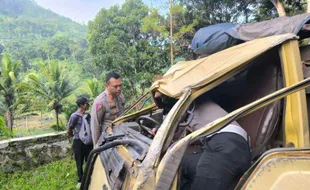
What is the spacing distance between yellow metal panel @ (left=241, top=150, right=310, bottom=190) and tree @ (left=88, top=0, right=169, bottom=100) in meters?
15.6

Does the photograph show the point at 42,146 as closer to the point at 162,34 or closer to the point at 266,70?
the point at 266,70

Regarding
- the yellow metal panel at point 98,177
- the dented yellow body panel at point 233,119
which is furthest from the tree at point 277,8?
the yellow metal panel at point 98,177

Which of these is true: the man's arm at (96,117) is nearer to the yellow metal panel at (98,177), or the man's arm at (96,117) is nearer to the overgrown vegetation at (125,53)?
the yellow metal panel at (98,177)

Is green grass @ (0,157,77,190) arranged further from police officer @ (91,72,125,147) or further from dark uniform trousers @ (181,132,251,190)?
dark uniform trousers @ (181,132,251,190)

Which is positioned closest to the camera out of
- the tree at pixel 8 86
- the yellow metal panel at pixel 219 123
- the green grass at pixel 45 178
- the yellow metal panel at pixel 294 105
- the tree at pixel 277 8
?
the yellow metal panel at pixel 219 123

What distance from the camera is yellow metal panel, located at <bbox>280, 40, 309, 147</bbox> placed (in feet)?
5.53

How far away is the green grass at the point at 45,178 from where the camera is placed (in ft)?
16.5

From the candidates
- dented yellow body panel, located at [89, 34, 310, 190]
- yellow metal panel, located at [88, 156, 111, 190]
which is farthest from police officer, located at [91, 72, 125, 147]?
dented yellow body panel, located at [89, 34, 310, 190]

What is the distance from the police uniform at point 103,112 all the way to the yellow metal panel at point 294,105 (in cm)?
217

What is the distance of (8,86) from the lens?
685 inches

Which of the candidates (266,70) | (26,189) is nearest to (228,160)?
(266,70)

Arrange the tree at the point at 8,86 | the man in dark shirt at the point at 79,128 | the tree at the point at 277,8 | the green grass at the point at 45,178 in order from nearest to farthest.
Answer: the man in dark shirt at the point at 79,128 → the green grass at the point at 45,178 → the tree at the point at 277,8 → the tree at the point at 8,86

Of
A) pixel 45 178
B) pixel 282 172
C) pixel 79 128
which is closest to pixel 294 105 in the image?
pixel 282 172

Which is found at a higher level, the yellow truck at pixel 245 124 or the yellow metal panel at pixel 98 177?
the yellow truck at pixel 245 124
